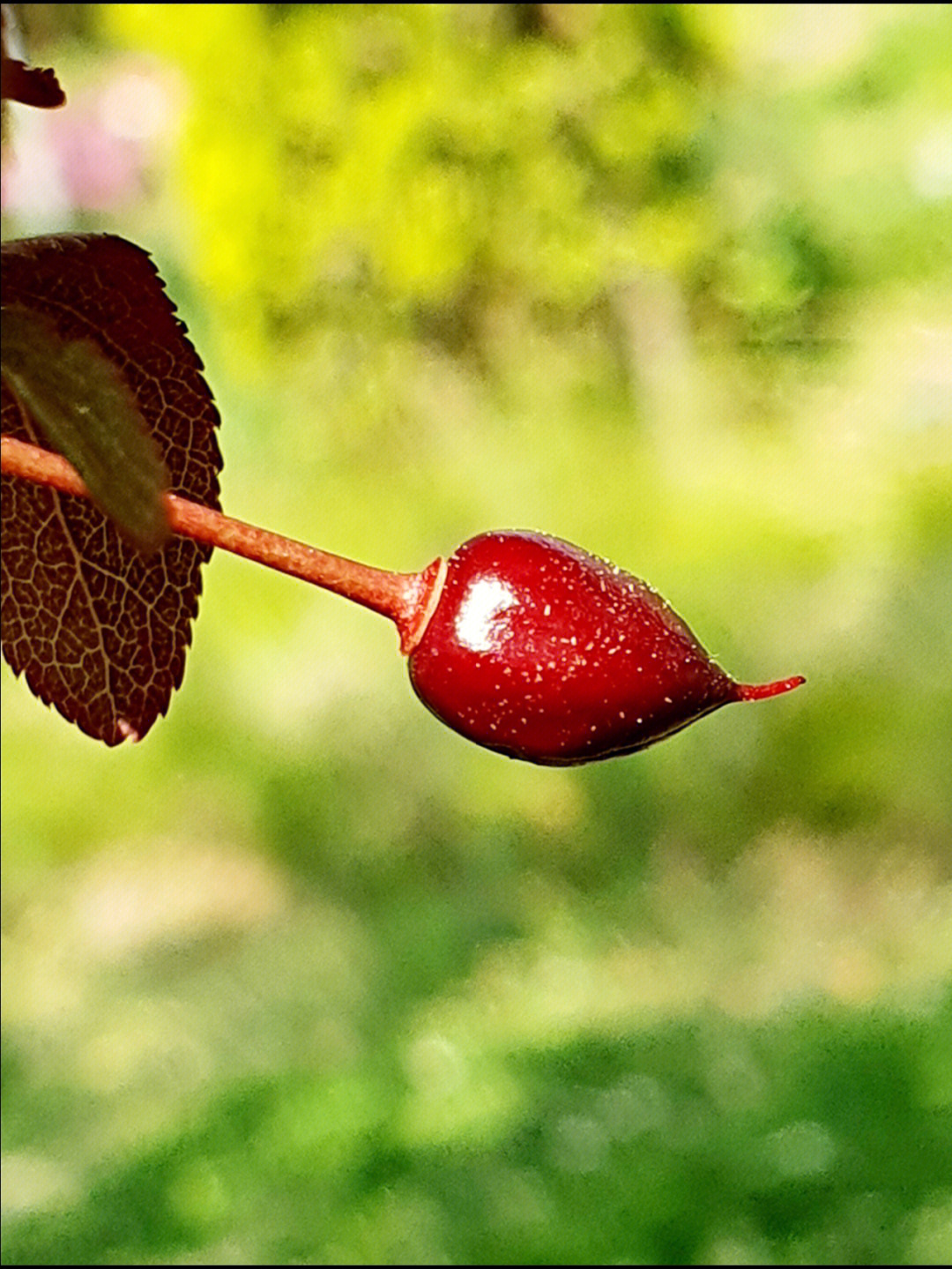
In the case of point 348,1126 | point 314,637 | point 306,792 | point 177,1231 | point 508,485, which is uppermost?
point 508,485

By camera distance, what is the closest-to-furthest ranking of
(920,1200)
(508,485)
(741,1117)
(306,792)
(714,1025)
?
(920,1200) → (741,1117) → (714,1025) → (306,792) → (508,485)

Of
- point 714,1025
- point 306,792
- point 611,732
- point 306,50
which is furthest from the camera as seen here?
point 306,50

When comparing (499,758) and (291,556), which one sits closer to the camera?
(291,556)

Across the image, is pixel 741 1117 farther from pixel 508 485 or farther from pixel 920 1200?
pixel 508 485

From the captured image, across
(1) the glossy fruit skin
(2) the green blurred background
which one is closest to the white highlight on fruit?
(1) the glossy fruit skin

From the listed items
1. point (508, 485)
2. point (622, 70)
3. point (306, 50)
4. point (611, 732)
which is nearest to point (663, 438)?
point (508, 485)

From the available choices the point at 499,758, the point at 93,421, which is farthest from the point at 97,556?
the point at 499,758

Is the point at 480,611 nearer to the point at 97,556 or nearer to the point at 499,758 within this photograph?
the point at 97,556
